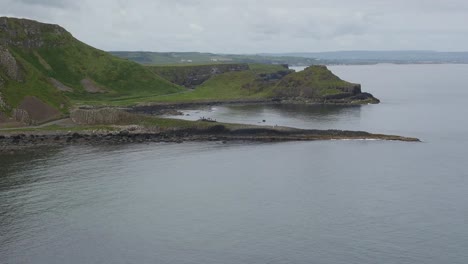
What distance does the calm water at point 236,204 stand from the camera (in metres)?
65.3

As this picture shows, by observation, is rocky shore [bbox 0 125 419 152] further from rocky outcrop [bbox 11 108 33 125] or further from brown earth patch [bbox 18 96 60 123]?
brown earth patch [bbox 18 96 60 123]

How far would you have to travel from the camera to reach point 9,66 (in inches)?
6511

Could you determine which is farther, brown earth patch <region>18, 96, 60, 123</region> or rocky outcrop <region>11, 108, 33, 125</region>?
brown earth patch <region>18, 96, 60, 123</region>

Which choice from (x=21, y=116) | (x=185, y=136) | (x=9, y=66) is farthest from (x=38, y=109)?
(x=185, y=136)

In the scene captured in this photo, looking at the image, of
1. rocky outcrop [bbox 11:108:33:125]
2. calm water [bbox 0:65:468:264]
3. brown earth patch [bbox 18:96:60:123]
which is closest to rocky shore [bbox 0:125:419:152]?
calm water [bbox 0:65:468:264]

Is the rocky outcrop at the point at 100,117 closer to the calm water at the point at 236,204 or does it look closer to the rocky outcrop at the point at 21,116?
the rocky outcrop at the point at 21,116

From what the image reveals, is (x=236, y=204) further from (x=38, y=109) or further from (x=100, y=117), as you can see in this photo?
(x=38, y=109)

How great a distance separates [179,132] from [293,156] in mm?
39134

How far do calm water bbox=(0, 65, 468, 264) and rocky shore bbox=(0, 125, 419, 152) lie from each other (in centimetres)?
964

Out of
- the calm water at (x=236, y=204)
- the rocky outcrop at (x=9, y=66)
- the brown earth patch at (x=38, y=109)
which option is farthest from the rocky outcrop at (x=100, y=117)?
the calm water at (x=236, y=204)

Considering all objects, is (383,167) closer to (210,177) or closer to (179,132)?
(210,177)

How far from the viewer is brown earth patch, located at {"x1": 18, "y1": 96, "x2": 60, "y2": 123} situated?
506ft

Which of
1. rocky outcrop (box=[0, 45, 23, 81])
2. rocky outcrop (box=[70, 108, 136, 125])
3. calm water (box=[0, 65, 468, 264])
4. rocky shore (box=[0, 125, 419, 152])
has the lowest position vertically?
calm water (box=[0, 65, 468, 264])

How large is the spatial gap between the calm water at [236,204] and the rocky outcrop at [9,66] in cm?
4949
